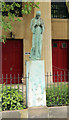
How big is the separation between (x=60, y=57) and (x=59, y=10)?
3.54 metres

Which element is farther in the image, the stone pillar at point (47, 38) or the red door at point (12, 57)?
the red door at point (12, 57)

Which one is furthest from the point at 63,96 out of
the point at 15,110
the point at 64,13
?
the point at 64,13

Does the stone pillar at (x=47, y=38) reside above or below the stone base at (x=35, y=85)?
above

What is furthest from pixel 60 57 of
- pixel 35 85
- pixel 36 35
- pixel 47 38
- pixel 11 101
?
pixel 11 101

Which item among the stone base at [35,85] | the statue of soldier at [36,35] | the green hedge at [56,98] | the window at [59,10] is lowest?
the green hedge at [56,98]

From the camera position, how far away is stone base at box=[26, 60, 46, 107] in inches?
183

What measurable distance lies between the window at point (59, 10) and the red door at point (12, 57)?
3.32 meters

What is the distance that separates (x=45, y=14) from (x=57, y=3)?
1.90 m

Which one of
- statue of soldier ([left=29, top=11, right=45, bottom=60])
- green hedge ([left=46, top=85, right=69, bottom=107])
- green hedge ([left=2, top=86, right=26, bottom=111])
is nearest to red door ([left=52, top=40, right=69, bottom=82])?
green hedge ([left=46, top=85, right=69, bottom=107])

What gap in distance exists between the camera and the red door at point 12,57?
9.46 metres

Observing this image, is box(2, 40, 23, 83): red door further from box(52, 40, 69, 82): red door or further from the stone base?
the stone base

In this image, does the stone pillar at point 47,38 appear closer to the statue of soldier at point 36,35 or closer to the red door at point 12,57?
the red door at point 12,57

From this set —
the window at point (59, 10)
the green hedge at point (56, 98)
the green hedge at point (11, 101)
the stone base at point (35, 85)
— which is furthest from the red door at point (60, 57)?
the green hedge at point (11, 101)

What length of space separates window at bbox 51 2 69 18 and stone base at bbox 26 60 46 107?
6506 millimetres
